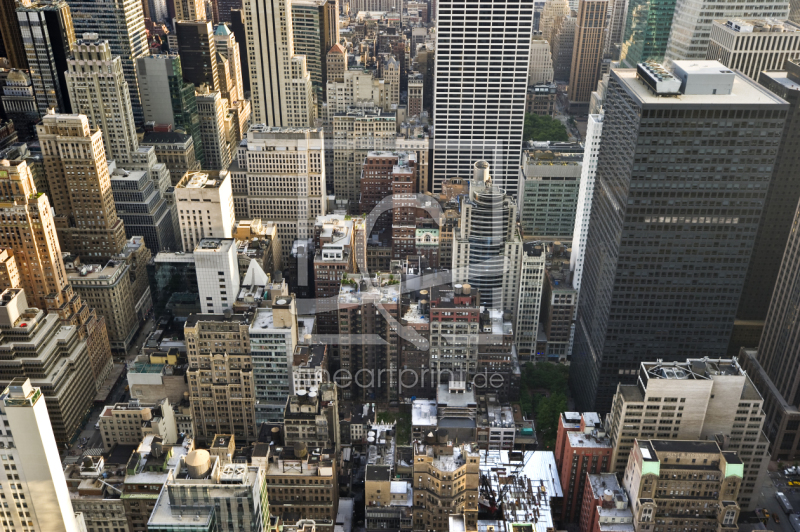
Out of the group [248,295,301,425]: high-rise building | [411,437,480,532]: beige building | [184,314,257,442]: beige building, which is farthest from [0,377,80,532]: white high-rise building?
[248,295,301,425]: high-rise building

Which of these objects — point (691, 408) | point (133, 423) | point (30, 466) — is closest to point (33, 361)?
point (133, 423)

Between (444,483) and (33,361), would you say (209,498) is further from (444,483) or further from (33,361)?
(33,361)

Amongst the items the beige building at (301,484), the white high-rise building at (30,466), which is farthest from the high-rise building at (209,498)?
the beige building at (301,484)

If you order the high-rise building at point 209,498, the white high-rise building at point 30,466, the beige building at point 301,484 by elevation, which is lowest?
the beige building at point 301,484

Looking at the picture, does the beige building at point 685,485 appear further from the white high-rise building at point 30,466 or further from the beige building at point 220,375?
the white high-rise building at point 30,466

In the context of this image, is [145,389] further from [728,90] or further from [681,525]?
[728,90]

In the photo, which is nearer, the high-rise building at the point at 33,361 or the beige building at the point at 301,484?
the beige building at the point at 301,484
